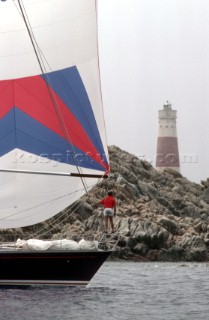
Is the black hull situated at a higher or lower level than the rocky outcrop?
lower

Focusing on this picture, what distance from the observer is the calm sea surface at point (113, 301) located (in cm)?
2639

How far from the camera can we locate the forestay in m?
29.7

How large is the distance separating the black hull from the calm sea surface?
0.92 feet

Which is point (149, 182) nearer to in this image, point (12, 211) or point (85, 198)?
point (85, 198)

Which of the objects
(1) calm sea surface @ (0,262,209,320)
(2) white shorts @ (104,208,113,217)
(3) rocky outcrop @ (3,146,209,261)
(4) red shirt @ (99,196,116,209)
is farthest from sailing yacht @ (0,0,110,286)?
(3) rocky outcrop @ (3,146,209,261)

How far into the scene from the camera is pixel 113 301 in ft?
96.8

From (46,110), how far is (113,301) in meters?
5.60

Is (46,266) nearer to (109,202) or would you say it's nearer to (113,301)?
(113,301)

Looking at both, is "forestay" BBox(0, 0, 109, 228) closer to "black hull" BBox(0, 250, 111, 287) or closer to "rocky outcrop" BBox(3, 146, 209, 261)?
"black hull" BBox(0, 250, 111, 287)

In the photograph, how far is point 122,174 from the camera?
73.0 metres

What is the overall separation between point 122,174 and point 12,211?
43.6 meters

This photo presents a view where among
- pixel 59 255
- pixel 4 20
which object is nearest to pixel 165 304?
pixel 59 255

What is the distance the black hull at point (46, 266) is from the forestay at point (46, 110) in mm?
1015

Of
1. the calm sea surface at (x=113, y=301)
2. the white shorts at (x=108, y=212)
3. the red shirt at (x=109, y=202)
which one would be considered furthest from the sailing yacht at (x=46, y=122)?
the calm sea surface at (x=113, y=301)
